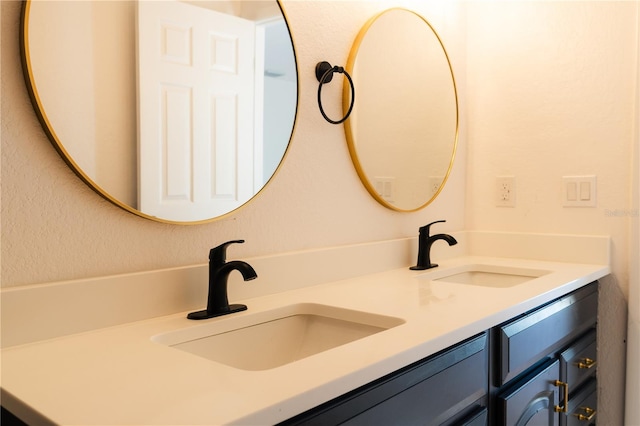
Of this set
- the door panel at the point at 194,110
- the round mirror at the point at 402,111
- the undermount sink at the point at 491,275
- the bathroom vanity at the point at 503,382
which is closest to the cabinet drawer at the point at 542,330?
the bathroom vanity at the point at 503,382

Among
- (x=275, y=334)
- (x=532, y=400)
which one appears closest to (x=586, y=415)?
(x=532, y=400)

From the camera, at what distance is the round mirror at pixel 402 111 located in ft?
5.67

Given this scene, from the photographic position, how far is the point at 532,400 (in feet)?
4.55

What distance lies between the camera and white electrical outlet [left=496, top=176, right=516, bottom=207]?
7.09ft

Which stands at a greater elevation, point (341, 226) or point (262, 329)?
point (341, 226)

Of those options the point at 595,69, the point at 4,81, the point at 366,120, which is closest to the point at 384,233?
the point at 366,120

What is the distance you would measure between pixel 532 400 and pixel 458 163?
1.07m

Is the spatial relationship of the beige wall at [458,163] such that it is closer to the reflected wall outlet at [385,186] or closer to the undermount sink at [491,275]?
the reflected wall outlet at [385,186]

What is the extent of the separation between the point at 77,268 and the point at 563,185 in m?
1.68

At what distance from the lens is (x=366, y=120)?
1745mm

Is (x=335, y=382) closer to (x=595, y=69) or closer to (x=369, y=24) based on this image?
(x=369, y=24)

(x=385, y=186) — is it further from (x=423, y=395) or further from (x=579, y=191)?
(x=423, y=395)

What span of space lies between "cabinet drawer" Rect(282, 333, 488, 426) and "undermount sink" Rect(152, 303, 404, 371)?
0.47 feet

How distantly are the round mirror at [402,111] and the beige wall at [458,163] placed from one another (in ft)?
Answer: 0.17
